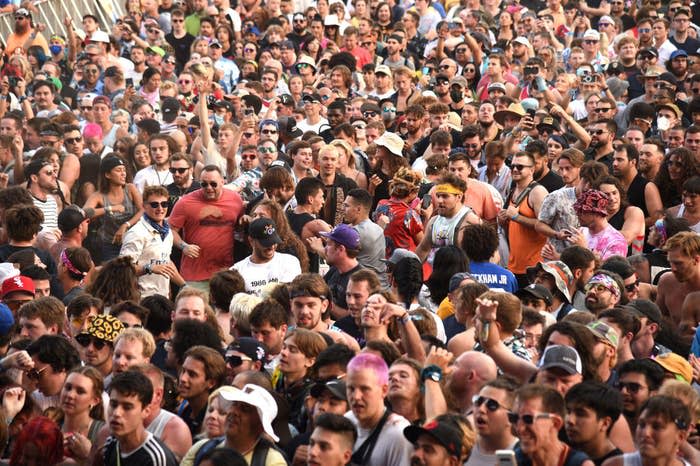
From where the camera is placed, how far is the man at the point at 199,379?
318 inches

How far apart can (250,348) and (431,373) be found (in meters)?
1.40

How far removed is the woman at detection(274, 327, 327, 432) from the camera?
26.8ft

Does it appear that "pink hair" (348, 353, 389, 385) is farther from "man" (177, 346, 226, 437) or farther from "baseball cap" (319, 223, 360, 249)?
"baseball cap" (319, 223, 360, 249)

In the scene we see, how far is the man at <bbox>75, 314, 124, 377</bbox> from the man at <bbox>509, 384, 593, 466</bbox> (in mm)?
2992

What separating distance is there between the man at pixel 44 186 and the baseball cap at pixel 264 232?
2604 millimetres

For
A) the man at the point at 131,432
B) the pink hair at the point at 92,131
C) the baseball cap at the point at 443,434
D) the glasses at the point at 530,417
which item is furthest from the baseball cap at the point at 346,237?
the pink hair at the point at 92,131

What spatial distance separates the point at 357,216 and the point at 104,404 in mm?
3627

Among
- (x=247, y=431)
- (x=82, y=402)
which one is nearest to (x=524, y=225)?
(x=82, y=402)

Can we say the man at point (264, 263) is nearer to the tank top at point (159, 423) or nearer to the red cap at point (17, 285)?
the red cap at point (17, 285)

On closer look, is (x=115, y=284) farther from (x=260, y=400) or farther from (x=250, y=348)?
(x=260, y=400)

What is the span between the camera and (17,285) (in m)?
10.1

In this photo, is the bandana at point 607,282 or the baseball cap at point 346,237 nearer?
the bandana at point 607,282

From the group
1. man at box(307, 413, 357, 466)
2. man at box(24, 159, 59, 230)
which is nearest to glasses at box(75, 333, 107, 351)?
man at box(307, 413, 357, 466)

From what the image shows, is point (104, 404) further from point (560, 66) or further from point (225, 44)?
point (225, 44)
